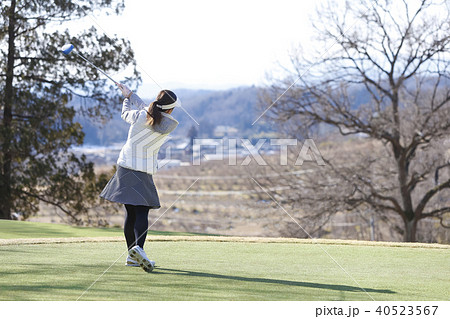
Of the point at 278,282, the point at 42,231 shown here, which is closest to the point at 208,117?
the point at 42,231

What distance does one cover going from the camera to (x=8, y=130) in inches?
631

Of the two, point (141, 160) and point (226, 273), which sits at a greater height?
point (141, 160)

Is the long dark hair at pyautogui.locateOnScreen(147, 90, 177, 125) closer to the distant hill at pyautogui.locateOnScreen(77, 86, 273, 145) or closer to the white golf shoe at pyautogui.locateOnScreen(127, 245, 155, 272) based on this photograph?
the white golf shoe at pyautogui.locateOnScreen(127, 245, 155, 272)

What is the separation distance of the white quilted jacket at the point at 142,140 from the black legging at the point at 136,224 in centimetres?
33

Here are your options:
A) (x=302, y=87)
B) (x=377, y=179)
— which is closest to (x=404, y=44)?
(x=302, y=87)

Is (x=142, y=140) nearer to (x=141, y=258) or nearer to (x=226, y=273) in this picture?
(x=141, y=258)

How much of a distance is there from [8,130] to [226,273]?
42.8 ft

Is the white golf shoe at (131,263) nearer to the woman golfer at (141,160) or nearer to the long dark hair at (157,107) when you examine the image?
the woman golfer at (141,160)

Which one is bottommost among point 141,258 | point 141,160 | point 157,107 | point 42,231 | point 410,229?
point 410,229

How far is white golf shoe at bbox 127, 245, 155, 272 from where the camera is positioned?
4.39 meters

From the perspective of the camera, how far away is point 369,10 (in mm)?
16984

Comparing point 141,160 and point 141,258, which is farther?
point 141,160
